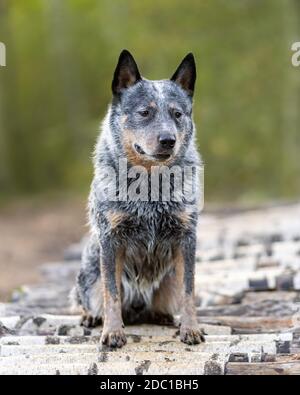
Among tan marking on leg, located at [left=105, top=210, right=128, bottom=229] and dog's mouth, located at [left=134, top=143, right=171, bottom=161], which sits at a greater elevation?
dog's mouth, located at [left=134, top=143, right=171, bottom=161]

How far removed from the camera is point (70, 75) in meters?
26.8

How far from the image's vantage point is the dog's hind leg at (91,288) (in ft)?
20.5

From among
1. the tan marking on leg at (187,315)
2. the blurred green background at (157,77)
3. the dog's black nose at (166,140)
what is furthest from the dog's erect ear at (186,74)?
the blurred green background at (157,77)

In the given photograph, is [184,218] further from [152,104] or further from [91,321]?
[91,321]

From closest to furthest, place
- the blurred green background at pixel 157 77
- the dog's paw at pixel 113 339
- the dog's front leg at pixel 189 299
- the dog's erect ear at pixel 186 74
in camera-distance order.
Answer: the dog's paw at pixel 113 339 → the dog's front leg at pixel 189 299 → the dog's erect ear at pixel 186 74 → the blurred green background at pixel 157 77

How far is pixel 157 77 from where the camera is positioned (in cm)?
2269

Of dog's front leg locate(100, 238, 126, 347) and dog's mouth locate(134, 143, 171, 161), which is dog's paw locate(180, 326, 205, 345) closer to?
dog's front leg locate(100, 238, 126, 347)

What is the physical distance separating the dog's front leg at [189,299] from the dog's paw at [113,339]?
413 millimetres

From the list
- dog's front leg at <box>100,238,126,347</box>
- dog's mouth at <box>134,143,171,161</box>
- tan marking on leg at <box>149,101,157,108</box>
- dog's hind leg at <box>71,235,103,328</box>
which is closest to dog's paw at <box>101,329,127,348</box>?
dog's front leg at <box>100,238,126,347</box>

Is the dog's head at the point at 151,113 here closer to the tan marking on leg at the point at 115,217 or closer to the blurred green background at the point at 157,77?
the tan marking on leg at the point at 115,217

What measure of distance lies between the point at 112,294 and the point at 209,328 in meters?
0.82

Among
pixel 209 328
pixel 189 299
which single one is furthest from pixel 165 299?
pixel 189 299

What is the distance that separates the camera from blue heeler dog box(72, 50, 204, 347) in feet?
18.9

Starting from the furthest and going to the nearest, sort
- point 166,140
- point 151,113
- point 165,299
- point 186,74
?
point 165,299
point 186,74
point 151,113
point 166,140
